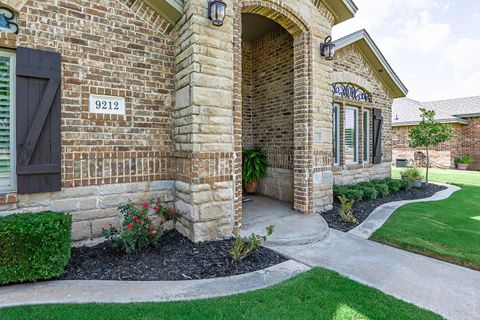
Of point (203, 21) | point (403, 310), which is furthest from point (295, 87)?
point (403, 310)

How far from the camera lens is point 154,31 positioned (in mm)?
4152

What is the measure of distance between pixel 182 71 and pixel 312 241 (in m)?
3.32

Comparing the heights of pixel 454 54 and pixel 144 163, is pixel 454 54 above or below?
above

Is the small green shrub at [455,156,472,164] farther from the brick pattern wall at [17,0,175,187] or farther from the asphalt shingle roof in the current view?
the brick pattern wall at [17,0,175,187]

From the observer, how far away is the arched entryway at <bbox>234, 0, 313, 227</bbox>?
455cm

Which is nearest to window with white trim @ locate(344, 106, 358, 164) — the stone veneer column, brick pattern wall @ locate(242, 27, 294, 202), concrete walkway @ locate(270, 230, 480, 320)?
brick pattern wall @ locate(242, 27, 294, 202)

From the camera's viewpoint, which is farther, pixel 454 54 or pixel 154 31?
pixel 454 54

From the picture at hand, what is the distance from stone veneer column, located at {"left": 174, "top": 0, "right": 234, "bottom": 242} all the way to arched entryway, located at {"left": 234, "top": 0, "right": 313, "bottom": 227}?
206 millimetres

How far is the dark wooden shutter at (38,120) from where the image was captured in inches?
126

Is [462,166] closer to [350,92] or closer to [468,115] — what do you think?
[468,115]

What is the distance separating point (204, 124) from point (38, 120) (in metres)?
2.04

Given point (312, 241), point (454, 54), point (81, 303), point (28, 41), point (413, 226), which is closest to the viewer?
point (81, 303)

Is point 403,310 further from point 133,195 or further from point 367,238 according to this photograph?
point 133,195

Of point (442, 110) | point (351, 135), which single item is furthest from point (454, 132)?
point (351, 135)
